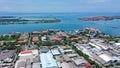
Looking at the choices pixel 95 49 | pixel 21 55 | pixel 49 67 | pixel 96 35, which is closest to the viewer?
pixel 49 67

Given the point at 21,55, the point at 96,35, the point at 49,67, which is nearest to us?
the point at 49,67

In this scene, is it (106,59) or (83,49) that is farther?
(83,49)

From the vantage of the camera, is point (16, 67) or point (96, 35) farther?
point (96, 35)

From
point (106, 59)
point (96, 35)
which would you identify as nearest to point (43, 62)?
point (106, 59)

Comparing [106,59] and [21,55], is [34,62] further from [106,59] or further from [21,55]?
[106,59]

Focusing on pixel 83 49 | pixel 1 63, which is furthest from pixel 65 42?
pixel 1 63

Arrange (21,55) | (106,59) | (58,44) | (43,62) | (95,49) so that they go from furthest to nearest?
(58,44)
(95,49)
(21,55)
(106,59)
(43,62)

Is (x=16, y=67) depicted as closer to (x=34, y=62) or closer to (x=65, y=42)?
(x=34, y=62)

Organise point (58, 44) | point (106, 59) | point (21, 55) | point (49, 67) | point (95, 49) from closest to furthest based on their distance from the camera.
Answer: point (49, 67) → point (106, 59) → point (21, 55) → point (95, 49) → point (58, 44)
